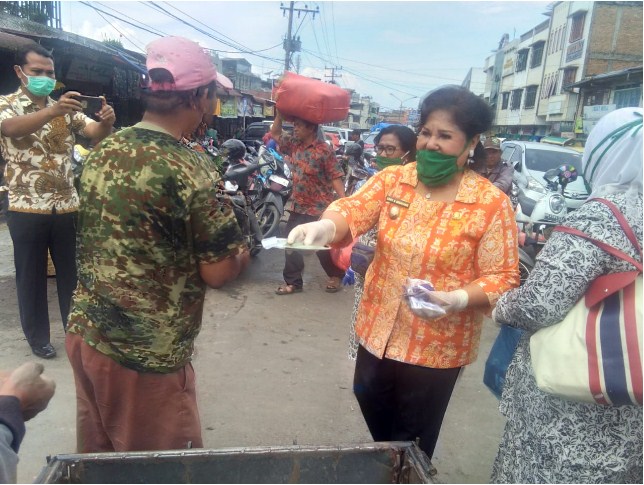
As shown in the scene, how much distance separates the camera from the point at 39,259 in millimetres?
3188

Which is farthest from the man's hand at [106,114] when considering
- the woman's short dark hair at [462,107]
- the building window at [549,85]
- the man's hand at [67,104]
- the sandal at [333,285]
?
the building window at [549,85]

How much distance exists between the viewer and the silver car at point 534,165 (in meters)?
8.70

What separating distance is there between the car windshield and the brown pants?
9651mm

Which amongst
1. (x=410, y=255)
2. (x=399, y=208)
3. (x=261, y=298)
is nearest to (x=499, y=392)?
(x=410, y=255)

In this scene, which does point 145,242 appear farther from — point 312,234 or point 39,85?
point 39,85

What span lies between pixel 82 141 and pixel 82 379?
4224 mm

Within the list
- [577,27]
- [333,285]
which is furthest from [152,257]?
[577,27]

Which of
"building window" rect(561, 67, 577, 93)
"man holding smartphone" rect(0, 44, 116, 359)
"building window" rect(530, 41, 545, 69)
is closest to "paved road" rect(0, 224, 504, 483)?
"man holding smartphone" rect(0, 44, 116, 359)

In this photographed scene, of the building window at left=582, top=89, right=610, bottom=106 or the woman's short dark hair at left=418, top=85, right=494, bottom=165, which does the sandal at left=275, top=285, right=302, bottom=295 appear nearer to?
the woman's short dark hair at left=418, top=85, right=494, bottom=165

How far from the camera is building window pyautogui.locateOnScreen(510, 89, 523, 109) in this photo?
137 feet

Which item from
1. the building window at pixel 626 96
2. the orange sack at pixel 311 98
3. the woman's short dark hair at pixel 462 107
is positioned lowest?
the woman's short dark hair at pixel 462 107

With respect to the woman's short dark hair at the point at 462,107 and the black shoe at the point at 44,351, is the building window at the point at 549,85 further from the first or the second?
the black shoe at the point at 44,351

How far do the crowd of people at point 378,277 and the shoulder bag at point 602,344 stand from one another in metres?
0.03

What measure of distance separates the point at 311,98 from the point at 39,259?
2250 mm
